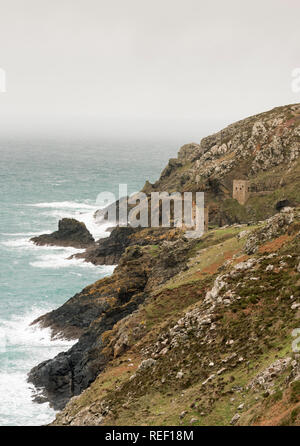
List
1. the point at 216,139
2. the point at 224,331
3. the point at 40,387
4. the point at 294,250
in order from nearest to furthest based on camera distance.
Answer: the point at 224,331 → the point at 294,250 → the point at 40,387 → the point at 216,139

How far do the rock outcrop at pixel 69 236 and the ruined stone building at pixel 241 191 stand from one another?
104 feet

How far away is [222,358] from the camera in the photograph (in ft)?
90.1

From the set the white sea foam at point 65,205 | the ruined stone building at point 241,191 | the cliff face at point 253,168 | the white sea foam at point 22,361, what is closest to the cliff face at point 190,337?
the white sea foam at point 22,361

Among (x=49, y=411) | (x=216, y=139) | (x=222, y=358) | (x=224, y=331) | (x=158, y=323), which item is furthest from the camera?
(x=216, y=139)

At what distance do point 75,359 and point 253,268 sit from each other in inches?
960

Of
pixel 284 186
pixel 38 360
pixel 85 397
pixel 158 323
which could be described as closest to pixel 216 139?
pixel 284 186

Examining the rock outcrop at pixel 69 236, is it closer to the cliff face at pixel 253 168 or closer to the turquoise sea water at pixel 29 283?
the turquoise sea water at pixel 29 283

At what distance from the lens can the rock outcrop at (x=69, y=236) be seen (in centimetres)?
10362

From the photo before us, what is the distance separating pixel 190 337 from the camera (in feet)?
103

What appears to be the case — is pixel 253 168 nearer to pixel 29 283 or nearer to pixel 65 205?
pixel 29 283

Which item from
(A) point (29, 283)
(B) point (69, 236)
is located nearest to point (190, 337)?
(A) point (29, 283)

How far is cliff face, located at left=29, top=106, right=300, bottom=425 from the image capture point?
2341 cm

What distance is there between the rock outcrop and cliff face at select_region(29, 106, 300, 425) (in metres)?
34.3

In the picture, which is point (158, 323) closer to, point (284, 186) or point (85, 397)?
point (85, 397)
